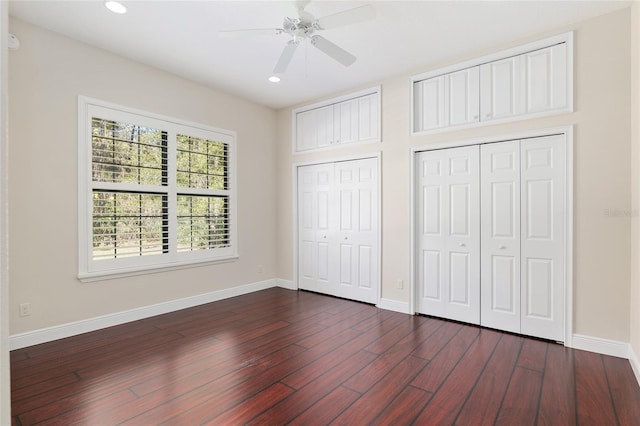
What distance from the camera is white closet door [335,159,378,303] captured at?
4.52 meters

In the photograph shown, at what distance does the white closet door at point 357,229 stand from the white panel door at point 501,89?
1520 millimetres

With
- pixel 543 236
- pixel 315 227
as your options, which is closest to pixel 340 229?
pixel 315 227

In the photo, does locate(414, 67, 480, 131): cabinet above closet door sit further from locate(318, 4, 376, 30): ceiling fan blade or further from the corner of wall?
locate(318, 4, 376, 30): ceiling fan blade

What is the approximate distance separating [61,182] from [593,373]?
5.08 m

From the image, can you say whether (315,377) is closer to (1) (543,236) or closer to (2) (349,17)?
(1) (543,236)

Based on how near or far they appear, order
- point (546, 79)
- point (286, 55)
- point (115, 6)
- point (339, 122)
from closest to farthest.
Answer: point (115, 6) → point (286, 55) → point (546, 79) → point (339, 122)

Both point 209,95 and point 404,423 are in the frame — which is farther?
point 209,95

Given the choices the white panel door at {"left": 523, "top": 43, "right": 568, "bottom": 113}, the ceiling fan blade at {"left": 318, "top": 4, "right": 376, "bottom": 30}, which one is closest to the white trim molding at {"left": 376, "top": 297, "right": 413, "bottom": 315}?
the white panel door at {"left": 523, "top": 43, "right": 568, "bottom": 113}

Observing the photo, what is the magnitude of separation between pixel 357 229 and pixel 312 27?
2.73m

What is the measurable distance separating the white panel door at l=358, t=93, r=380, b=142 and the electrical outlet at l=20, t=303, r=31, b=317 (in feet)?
13.5

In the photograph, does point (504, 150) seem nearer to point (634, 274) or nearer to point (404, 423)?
point (634, 274)

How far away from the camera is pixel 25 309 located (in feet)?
10.1

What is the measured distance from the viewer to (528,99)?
3.35m

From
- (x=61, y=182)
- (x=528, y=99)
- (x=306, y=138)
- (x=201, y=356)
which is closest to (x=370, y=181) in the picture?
(x=306, y=138)
